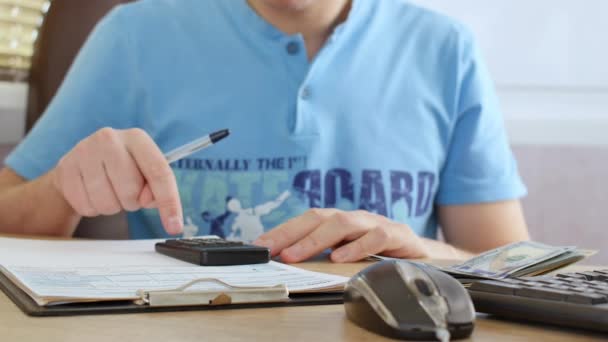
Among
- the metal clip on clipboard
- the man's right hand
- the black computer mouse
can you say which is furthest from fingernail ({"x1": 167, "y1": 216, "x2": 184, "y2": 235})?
the black computer mouse

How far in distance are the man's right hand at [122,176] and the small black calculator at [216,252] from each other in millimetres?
45

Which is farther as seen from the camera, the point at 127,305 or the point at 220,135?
the point at 220,135

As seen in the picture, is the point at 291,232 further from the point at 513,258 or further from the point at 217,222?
the point at 217,222

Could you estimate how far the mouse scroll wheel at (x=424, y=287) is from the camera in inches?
18.4

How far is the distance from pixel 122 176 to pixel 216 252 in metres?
0.18

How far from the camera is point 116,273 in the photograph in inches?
24.6

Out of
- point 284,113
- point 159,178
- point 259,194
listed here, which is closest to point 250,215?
point 259,194

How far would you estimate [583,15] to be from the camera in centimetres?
178

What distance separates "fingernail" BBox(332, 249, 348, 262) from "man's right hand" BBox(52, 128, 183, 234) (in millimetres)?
149

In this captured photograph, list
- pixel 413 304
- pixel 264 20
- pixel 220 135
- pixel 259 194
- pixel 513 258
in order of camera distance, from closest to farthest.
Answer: pixel 413 304
pixel 513 258
pixel 220 135
pixel 259 194
pixel 264 20

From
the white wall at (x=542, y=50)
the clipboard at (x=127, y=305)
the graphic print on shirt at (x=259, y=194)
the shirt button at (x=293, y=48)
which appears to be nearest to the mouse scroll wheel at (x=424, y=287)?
the clipboard at (x=127, y=305)

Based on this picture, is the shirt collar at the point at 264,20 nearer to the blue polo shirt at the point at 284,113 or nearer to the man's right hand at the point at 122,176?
the blue polo shirt at the point at 284,113

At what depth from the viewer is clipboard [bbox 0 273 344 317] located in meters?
0.51

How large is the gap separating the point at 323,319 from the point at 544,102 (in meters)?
1.38
